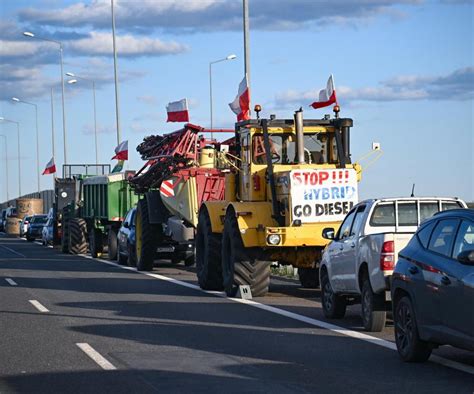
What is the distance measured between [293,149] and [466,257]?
11520 mm

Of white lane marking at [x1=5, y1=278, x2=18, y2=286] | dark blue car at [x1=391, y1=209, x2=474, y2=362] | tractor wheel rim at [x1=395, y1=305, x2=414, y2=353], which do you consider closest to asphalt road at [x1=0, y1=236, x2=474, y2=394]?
tractor wheel rim at [x1=395, y1=305, x2=414, y2=353]

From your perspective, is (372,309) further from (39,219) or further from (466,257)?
(39,219)

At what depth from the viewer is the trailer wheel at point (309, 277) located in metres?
23.9

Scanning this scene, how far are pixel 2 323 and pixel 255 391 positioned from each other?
7.44 meters

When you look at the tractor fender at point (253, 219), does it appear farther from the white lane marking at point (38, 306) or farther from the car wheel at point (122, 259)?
the car wheel at point (122, 259)

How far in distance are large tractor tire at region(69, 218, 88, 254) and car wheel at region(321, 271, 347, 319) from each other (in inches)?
1018

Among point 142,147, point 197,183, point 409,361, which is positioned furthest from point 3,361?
point 142,147

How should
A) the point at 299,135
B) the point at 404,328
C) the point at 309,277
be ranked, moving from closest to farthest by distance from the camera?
the point at 404,328, the point at 299,135, the point at 309,277

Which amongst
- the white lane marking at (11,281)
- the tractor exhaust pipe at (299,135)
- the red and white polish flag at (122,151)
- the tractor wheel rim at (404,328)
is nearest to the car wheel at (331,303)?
the tractor wheel rim at (404,328)

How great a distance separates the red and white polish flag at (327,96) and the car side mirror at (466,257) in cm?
1425

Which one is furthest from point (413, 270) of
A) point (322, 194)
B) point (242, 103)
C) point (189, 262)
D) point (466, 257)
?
point (189, 262)

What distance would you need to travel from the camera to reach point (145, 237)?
98.5 ft

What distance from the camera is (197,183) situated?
28.1 meters

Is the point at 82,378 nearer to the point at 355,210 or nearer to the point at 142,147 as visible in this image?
the point at 355,210
